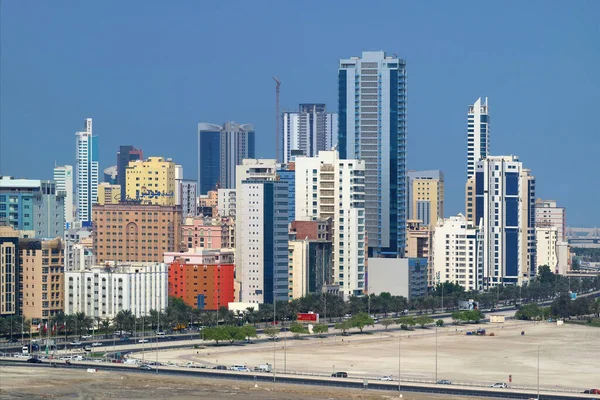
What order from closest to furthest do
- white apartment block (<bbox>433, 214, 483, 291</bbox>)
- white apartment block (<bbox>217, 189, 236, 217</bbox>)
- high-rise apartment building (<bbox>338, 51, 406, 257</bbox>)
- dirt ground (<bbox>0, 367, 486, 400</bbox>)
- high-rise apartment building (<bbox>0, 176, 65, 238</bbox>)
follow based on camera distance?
dirt ground (<bbox>0, 367, 486, 400</bbox>), high-rise apartment building (<bbox>0, 176, 65, 238</bbox>), high-rise apartment building (<bbox>338, 51, 406, 257</bbox>), white apartment block (<bbox>433, 214, 483, 291</bbox>), white apartment block (<bbox>217, 189, 236, 217</bbox>)

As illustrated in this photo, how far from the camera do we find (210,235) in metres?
133

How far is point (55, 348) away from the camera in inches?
3482

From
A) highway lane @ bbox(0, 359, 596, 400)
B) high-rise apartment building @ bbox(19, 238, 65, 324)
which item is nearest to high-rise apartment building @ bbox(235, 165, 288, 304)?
high-rise apartment building @ bbox(19, 238, 65, 324)

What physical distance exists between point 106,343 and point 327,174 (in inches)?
1505

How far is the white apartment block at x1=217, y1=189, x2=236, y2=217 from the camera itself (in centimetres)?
16025

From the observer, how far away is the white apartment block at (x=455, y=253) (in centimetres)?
14950

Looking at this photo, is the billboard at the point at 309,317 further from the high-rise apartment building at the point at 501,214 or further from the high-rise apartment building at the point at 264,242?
the high-rise apartment building at the point at 501,214

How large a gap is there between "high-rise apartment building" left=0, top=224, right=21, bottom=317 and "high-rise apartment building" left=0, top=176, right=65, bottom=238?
651 inches

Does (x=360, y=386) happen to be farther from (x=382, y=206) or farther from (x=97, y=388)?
(x=382, y=206)

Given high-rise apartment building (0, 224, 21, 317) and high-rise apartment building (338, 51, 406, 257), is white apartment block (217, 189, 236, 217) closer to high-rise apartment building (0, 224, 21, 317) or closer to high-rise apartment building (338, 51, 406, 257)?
high-rise apartment building (338, 51, 406, 257)

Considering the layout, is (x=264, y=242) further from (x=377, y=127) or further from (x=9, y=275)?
(x=377, y=127)

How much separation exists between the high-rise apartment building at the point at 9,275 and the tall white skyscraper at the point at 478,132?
304 feet

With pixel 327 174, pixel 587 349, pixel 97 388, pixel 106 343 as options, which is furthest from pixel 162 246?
pixel 97 388

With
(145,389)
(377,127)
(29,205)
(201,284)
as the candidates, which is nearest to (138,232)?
(29,205)
